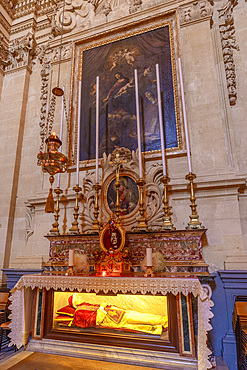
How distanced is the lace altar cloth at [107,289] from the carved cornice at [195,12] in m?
5.14

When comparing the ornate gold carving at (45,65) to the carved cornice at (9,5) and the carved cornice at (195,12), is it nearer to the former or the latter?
the carved cornice at (9,5)

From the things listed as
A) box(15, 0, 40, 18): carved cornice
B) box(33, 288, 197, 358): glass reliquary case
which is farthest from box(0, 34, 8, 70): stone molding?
box(33, 288, 197, 358): glass reliquary case

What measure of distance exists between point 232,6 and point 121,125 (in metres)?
3.40

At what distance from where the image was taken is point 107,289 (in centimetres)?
325

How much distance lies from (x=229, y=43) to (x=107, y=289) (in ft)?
16.8

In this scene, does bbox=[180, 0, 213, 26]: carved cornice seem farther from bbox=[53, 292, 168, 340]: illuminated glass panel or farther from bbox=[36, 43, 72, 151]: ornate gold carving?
bbox=[53, 292, 168, 340]: illuminated glass panel

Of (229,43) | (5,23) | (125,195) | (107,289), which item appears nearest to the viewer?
Result: (107,289)

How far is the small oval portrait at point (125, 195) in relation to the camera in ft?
15.3

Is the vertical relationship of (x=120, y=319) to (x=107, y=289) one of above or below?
below

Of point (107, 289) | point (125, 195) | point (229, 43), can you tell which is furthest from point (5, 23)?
point (107, 289)

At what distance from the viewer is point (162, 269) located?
3.48m

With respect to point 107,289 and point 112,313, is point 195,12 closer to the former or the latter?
point 107,289

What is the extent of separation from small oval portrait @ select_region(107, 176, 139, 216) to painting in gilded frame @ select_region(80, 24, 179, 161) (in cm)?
75

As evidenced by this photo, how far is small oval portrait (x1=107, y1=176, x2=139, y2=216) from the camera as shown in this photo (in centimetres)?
466
